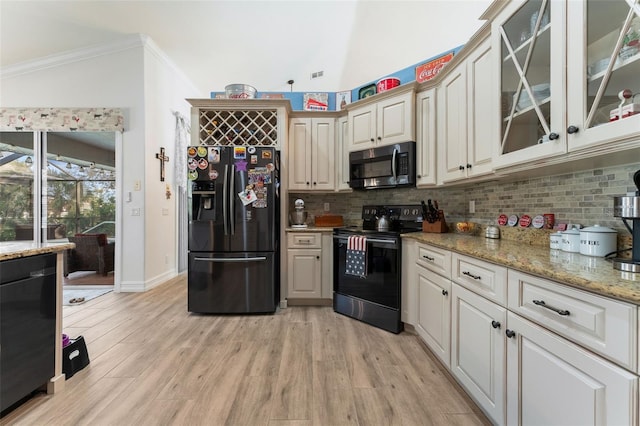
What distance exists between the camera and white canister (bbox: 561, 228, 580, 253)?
1377mm

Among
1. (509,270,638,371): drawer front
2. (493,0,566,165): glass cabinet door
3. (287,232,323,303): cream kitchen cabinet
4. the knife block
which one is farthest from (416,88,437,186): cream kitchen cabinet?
(509,270,638,371): drawer front

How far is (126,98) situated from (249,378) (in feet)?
12.2

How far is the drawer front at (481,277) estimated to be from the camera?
121cm

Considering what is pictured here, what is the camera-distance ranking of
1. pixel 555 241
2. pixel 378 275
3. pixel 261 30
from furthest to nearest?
1. pixel 261 30
2. pixel 378 275
3. pixel 555 241

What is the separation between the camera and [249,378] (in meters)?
1.72

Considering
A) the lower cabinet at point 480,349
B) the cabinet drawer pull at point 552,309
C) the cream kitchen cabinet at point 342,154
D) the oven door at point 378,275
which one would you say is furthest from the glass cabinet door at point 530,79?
the cream kitchen cabinet at point 342,154

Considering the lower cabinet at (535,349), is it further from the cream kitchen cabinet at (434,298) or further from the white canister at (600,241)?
the white canister at (600,241)

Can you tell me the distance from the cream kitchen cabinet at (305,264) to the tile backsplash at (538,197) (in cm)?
70

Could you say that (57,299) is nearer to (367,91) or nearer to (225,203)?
(225,203)

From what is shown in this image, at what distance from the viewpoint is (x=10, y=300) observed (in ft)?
4.32

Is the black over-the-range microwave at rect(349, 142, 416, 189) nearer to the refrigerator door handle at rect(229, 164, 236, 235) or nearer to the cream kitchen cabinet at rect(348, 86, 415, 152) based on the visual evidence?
the cream kitchen cabinet at rect(348, 86, 415, 152)

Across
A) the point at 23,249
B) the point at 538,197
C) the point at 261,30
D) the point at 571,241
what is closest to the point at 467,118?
the point at 538,197

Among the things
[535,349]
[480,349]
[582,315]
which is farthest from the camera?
[480,349]

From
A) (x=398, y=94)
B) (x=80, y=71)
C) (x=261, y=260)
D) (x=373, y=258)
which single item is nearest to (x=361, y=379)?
(x=373, y=258)
